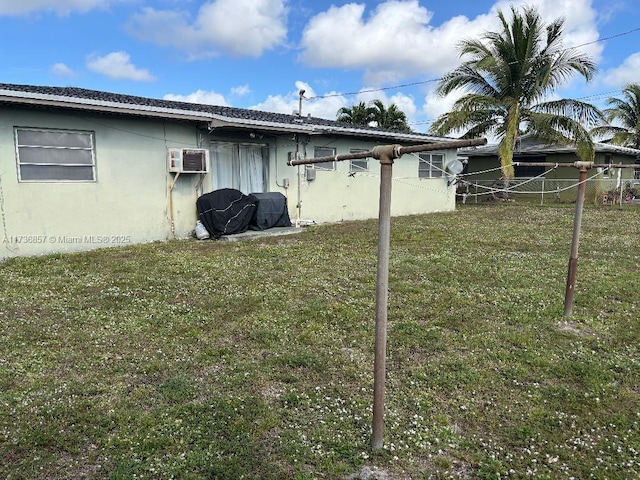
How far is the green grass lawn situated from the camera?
7.73 ft

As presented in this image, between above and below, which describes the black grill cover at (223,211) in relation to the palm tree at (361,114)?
below

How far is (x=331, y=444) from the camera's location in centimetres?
248

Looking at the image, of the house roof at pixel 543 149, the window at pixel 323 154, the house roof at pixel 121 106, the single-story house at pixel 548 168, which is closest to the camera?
the house roof at pixel 121 106

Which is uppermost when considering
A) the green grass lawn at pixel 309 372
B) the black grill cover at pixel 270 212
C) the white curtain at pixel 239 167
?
the white curtain at pixel 239 167

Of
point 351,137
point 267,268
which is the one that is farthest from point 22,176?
point 351,137

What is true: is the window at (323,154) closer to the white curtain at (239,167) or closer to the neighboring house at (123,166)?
the neighboring house at (123,166)

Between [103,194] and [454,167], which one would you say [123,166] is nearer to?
[103,194]

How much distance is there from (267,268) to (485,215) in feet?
31.2

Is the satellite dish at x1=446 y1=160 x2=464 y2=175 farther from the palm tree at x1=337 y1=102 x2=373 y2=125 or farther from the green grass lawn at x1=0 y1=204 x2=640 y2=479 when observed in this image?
the palm tree at x1=337 y1=102 x2=373 y2=125

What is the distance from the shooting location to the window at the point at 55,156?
281 inches

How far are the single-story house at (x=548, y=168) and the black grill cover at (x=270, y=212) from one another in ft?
35.8

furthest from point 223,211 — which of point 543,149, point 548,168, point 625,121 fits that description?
point 625,121

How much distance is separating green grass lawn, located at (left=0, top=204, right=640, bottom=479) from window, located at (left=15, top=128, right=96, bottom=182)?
5.99 ft

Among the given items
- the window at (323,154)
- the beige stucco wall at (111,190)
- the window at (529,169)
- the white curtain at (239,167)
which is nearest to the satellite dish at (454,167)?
the window at (323,154)
